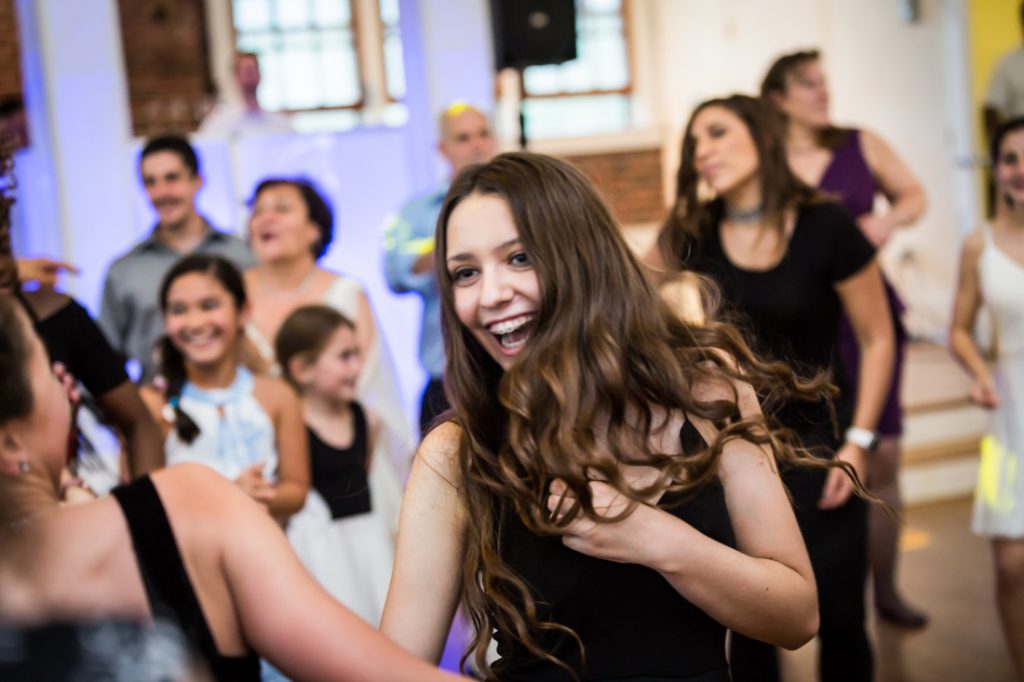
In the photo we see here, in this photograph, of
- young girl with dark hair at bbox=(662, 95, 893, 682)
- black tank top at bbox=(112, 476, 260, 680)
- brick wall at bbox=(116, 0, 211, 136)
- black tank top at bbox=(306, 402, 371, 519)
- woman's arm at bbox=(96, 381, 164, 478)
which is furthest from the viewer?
brick wall at bbox=(116, 0, 211, 136)

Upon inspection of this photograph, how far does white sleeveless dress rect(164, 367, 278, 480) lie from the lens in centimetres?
323

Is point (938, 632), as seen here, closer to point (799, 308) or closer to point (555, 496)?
point (799, 308)

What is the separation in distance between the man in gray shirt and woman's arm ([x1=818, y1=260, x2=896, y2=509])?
83.0 inches

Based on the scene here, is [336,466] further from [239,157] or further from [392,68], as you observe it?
[392,68]

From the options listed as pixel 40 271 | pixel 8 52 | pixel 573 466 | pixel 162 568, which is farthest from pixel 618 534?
pixel 8 52

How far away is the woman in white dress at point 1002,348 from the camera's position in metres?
3.34

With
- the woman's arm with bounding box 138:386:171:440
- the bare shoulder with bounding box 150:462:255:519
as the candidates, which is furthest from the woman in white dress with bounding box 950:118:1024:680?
the bare shoulder with bounding box 150:462:255:519

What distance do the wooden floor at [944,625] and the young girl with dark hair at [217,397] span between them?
5.90 ft

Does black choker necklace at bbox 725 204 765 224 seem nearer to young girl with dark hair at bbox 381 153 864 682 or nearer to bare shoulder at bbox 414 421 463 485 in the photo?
young girl with dark hair at bbox 381 153 864 682

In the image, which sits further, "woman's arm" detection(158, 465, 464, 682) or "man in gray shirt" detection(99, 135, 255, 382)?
"man in gray shirt" detection(99, 135, 255, 382)

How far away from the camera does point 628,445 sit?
1707 millimetres

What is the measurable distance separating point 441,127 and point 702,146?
1.64m

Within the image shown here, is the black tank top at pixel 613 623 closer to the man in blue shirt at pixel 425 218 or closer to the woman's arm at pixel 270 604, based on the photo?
the woman's arm at pixel 270 604

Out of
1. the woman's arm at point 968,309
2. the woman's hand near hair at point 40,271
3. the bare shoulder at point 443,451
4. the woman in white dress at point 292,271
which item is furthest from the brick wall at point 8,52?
the bare shoulder at point 443,451
